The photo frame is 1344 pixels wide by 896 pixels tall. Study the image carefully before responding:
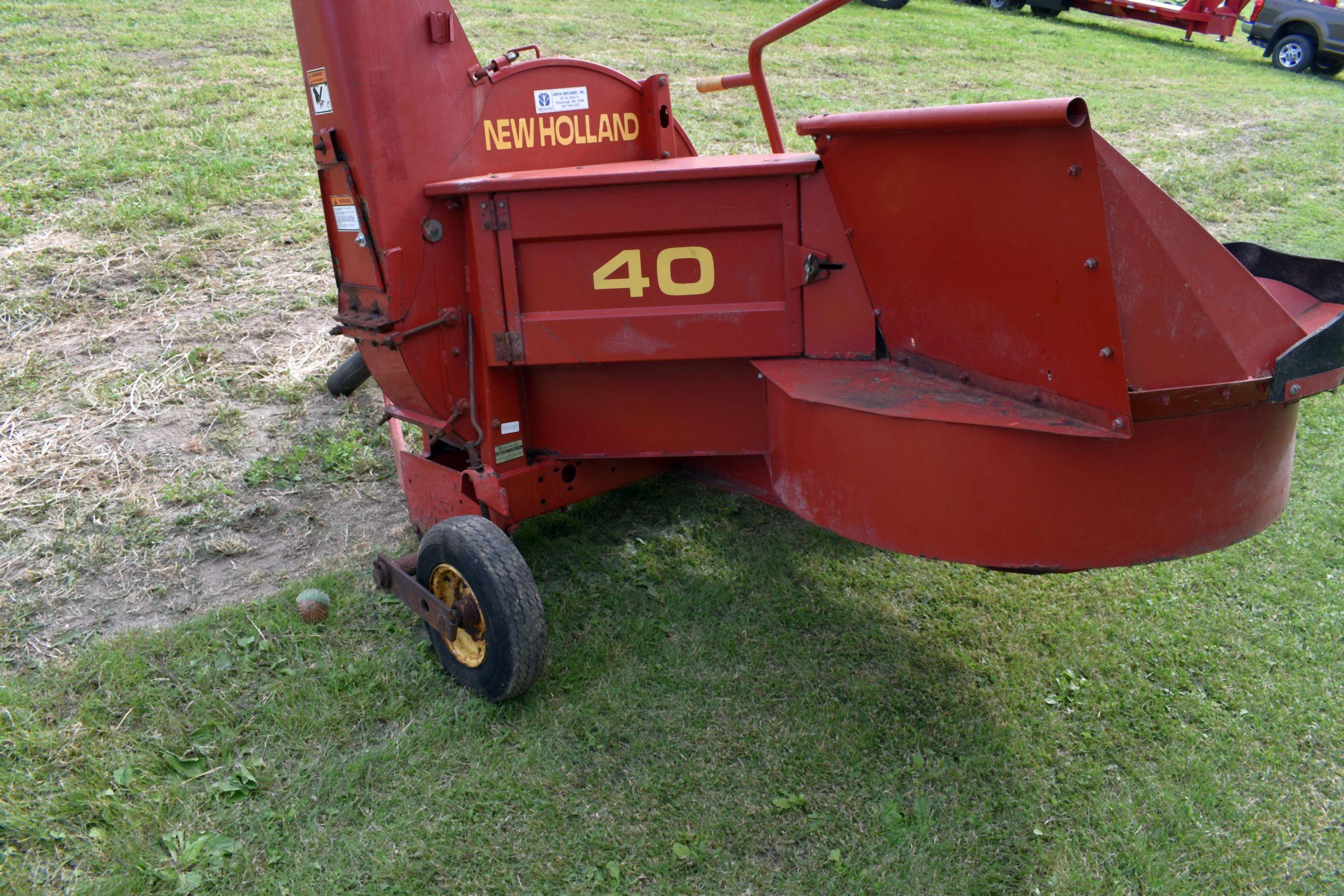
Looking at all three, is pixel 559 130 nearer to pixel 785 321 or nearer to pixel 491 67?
pixel 491 67

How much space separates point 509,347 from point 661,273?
54cm

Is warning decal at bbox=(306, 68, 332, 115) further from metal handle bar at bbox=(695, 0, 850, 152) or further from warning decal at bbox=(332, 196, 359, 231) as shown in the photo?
metal handle bar at bbox=(695, 0, 850, 152)

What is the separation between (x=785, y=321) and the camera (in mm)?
2834

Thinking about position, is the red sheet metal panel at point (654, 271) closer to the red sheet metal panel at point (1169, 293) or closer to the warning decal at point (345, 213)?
the warning decal at point (345, 213)

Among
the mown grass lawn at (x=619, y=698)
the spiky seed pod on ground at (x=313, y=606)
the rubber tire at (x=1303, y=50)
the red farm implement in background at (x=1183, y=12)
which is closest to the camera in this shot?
the mown grass lawn at (x=619, y=698)

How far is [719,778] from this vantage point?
2736 mm

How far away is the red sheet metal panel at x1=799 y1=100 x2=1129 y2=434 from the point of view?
2.05 meters

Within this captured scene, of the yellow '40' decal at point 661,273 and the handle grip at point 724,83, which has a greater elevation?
the handle grip at point 724,83

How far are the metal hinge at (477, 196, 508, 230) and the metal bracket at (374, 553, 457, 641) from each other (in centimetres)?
116

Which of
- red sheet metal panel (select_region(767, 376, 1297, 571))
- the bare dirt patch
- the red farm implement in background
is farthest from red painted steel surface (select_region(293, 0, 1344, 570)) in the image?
the red farm implement in background

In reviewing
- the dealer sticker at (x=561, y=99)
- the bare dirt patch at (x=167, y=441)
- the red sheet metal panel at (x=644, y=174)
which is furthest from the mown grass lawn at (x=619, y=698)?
the dealer sticker at (x=561, y=99)

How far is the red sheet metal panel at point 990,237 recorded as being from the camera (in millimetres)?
2055

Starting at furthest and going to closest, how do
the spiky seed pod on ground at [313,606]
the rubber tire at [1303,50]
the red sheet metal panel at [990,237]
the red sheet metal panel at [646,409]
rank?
the rubber tire at [1303,50], the spiky seed pod on ground at [313,606], the red sheet metal panel at [646,409], the red sheet metal panel at [990,237]

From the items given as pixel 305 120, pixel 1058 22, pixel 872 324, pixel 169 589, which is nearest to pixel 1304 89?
pixel 1058 22
